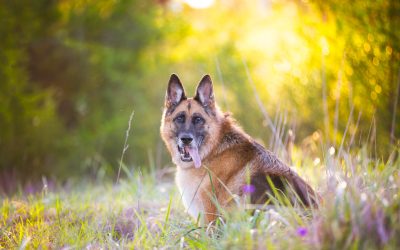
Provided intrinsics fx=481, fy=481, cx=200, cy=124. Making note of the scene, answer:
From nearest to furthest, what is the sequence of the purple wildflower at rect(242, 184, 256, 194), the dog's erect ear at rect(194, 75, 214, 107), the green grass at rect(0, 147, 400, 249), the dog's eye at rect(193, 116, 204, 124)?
the green grass at rect(0, 147, 400, 249) < the purple wildflower at rect(242, 184, 256, 194) < the dog's eye at rect(193, 116, 204, 124) < the dog's erect ear at rect(194, 75, 214, 107)

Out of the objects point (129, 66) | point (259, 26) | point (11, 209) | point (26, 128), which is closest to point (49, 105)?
point (26, 128)

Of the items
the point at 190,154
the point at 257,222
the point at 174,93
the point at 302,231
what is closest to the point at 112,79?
the point at 174,93

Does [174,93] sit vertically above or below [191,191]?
above

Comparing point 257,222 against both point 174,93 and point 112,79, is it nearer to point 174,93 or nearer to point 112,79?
point 174,93

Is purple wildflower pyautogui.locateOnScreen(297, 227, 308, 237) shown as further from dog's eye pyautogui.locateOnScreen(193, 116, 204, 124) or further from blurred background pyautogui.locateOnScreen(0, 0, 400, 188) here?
blurred background pyautogui.locateOnScreen(0, 0, 400, 188)

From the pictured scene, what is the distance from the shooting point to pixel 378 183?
13.1ft

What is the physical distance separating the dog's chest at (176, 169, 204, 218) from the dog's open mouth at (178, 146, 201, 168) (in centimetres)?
15

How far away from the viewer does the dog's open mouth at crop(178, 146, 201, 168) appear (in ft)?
17.4

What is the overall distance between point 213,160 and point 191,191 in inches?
17.5

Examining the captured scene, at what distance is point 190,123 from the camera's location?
573 centimetres

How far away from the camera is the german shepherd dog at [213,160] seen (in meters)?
4.61

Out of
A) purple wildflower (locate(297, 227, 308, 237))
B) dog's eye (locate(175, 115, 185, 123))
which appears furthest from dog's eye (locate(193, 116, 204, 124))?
→ purple wildflower (locate(297, 227, 308, 237))

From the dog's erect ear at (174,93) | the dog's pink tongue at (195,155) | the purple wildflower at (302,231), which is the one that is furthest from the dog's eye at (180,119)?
the purple wildflower at (302,231)

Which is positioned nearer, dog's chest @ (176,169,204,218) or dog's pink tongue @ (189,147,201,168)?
dog's chest @ (176,169,204,218)
